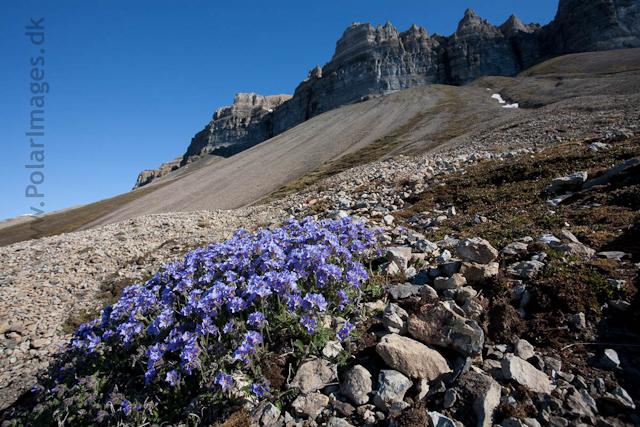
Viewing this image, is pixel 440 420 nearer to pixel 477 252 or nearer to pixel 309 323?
pixel 309 323

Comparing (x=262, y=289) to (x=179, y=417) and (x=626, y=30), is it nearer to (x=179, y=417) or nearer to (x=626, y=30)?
(x=179, y=417)

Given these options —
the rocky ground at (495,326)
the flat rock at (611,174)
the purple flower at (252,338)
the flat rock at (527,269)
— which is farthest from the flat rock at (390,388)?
the flat rock at (611,174)

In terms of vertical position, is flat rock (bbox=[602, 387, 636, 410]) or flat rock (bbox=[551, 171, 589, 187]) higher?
flat rock (bbox=[551, 171, 589, 187])

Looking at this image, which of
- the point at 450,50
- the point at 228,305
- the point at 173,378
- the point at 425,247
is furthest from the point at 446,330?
the point at 450,50

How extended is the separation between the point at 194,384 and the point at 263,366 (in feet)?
2.97

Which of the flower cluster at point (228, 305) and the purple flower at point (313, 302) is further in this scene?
the purple flower at point (313, 302)

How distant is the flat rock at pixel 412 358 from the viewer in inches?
122

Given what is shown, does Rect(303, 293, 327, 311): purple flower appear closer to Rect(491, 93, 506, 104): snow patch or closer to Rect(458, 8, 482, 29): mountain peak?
Rect(491, 93, 506, 104): snow patch

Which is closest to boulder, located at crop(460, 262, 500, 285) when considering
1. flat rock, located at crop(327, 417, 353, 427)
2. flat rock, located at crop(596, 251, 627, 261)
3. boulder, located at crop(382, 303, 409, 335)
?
boulder, located at crop(382, 303, 409, 335)

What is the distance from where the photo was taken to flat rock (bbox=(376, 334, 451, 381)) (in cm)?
310

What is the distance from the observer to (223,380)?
10.2ft

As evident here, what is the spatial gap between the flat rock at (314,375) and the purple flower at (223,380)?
27.9 inches

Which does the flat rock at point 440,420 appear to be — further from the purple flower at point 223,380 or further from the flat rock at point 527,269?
the flat rock at point 527,269

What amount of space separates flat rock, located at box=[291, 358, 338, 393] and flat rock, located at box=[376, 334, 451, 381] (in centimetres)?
62
